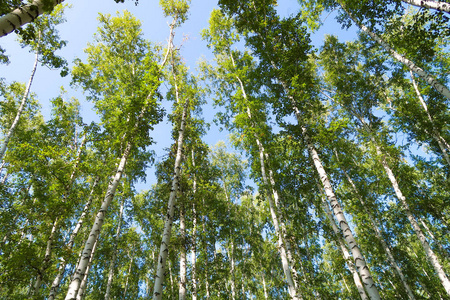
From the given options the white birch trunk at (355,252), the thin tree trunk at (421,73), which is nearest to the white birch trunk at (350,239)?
the white birch trunk at (355,252)

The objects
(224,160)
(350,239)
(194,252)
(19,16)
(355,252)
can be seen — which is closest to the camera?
(19,16)

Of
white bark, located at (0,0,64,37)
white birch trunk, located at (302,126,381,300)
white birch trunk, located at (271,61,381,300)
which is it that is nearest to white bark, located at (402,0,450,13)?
white birch trunk, located at (271,61,381,300)

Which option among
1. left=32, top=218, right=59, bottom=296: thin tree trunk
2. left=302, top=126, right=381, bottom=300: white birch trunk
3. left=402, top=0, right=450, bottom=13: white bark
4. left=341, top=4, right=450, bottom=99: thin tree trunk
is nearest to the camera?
left=302, top=126, right=381, bottom=300: white birch trunk

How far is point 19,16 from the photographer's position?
2719mm

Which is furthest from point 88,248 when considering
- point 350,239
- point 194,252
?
point 350,239

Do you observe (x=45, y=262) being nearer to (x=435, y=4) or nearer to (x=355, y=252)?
(x=355, y=252)

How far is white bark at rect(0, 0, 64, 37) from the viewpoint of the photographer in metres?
2.61

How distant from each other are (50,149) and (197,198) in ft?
19.7

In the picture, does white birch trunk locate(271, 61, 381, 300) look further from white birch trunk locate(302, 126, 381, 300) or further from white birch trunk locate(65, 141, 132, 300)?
white birch trunk locate(65, 141, 132, 300)

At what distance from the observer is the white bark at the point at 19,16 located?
2609mm

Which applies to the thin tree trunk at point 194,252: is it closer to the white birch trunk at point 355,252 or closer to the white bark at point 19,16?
the white birch trunk at point 355,252

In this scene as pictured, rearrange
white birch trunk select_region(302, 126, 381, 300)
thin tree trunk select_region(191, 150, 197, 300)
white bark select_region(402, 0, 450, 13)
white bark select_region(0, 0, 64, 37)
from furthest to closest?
thin tree trunk select_region(191, 150, 197, 300) → white bark select_region(402, 0, 450, 13) → white birch trunk select_region(302, 126, 381, 300) → white bark select_region(0, 0, 64, 37)

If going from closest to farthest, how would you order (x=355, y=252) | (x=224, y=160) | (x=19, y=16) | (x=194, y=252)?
(x=19, y=16)
(x=355, y=252)
(x=194, y=252)
(x=224, y=160)

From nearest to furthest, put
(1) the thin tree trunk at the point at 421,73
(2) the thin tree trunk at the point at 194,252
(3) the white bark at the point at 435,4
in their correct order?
1. (3) the white bark at the point at 435,4
2. (1) the thin tree trunk at the point at 421,73
3. (2) the thin tree trunk at the point at 194,252
